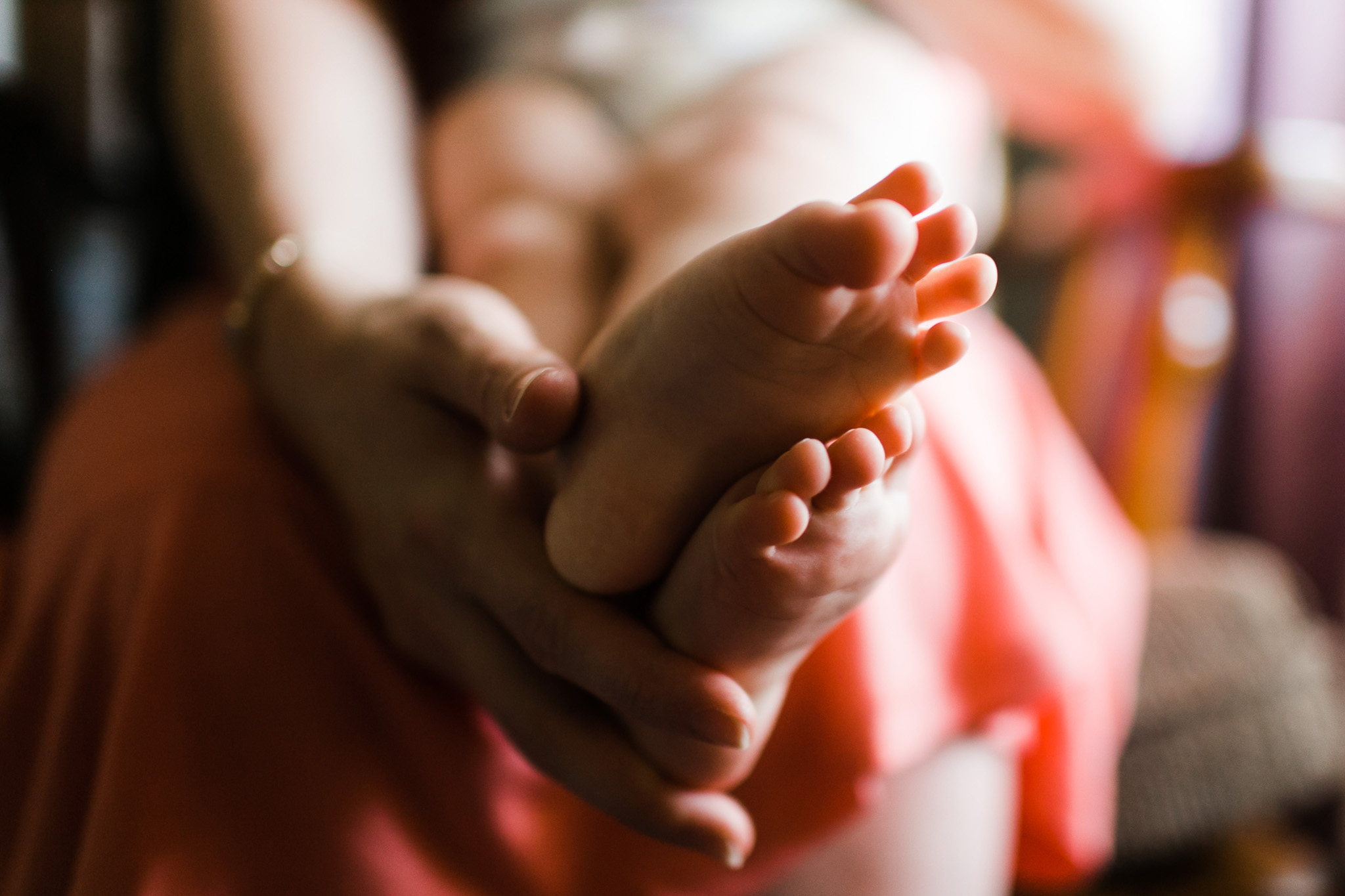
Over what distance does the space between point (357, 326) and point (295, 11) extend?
299mm

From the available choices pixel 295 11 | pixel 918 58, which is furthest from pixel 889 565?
pixel 295 11

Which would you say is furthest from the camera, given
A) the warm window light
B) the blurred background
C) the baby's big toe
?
the warm window light

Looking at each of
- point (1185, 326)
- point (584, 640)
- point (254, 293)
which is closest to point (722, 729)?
point (584, 640)

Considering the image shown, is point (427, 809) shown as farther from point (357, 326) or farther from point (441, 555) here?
point (357, 326)

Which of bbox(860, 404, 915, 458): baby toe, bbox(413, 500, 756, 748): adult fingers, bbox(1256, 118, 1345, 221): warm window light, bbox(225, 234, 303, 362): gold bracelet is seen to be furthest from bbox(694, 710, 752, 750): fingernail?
bbox(1256, 118, 1345, 221): warm window light

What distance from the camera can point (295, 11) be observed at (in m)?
0.59

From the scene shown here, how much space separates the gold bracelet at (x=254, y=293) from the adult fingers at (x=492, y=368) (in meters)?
0.11

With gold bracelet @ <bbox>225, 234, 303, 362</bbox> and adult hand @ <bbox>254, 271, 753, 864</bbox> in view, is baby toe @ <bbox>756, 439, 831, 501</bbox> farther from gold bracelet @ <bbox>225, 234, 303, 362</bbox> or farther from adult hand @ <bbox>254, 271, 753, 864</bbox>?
gold bracelet @ <bbox>225, 234, 303, 362</bbox>

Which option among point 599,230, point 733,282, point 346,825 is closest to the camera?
point 733,282

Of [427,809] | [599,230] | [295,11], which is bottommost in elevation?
[427,809]

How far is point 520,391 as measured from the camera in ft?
1.02

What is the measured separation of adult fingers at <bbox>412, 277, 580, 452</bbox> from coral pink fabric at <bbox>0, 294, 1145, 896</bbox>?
0.34 ft

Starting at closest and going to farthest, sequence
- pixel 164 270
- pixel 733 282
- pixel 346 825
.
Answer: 1. pixel 733 282
2. pixel 346 825
3. pixel 164 270

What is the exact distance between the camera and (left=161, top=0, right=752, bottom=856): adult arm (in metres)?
0.32
